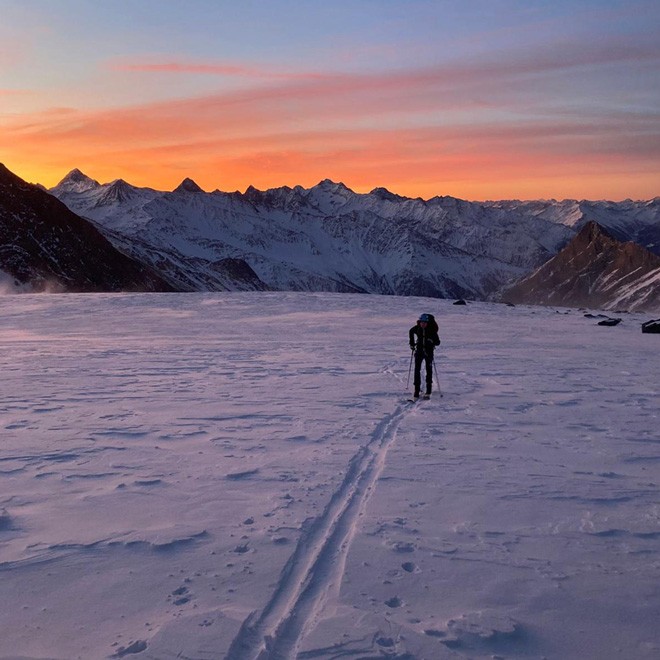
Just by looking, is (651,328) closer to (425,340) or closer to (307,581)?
(425,340)

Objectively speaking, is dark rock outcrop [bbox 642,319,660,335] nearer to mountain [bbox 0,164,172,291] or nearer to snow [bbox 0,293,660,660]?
snow [bbox 0,293,660,660]

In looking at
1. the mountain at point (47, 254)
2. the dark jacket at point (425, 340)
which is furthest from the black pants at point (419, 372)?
the mountain at point (47, 254)

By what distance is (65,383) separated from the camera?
16500 mm

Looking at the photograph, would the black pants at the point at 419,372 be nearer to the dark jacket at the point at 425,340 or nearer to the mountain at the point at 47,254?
the dark jacket at the point at 425,340

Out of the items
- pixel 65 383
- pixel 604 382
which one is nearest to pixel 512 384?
pixel 604 382

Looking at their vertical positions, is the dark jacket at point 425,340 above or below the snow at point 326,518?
above

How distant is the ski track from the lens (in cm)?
506

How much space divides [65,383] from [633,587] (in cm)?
1430

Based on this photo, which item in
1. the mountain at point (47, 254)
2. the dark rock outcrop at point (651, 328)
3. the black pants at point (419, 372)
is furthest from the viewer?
the mountain at point (47, 254)

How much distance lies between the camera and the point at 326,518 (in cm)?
743

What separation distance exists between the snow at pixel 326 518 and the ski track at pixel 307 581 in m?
0.02

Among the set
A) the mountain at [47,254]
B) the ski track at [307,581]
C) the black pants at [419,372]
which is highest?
the mountain at [47,254]

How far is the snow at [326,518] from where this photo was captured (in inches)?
207

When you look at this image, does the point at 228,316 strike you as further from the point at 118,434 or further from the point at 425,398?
the point at 118,434
